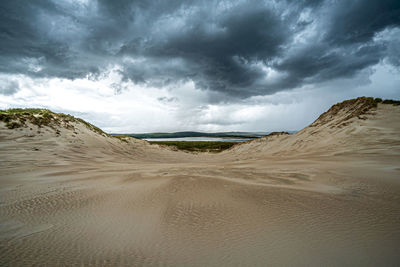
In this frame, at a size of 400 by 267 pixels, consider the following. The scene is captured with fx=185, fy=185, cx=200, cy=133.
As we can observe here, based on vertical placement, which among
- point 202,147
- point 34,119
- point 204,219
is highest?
point 34,119

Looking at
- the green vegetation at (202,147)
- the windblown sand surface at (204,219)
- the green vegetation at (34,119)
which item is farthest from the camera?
the green vegetation at (202,147)

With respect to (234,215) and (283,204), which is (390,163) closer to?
(283,204)

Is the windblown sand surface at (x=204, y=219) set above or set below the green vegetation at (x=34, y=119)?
below

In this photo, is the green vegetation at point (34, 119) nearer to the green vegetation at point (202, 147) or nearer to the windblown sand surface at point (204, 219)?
the windblown sand surface at point (204, 219)

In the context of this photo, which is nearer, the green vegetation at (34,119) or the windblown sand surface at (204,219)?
the windblown sand surface at (204,219)

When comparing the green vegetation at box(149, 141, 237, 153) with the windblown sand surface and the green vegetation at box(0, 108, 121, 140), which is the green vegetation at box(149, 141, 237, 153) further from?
the windblown sand surface

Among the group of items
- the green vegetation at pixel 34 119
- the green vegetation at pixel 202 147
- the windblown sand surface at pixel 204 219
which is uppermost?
the green vegetation at pixel 34 119

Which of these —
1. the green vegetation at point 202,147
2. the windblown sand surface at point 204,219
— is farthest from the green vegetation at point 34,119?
the green vegetation at point 202,147

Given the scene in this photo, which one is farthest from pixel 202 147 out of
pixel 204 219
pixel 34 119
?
pixel 204 219

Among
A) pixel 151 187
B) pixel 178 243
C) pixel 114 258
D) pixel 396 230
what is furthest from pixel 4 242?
pixel 396 230

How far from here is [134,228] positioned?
2.53 meters

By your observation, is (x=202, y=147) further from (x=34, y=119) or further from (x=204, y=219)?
(x=204, y=219)

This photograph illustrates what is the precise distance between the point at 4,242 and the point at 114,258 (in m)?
1.32

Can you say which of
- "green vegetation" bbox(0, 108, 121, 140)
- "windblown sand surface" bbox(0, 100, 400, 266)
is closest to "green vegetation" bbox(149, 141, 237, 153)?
"green vegetation" bbox(0, 108, 121, 140)
